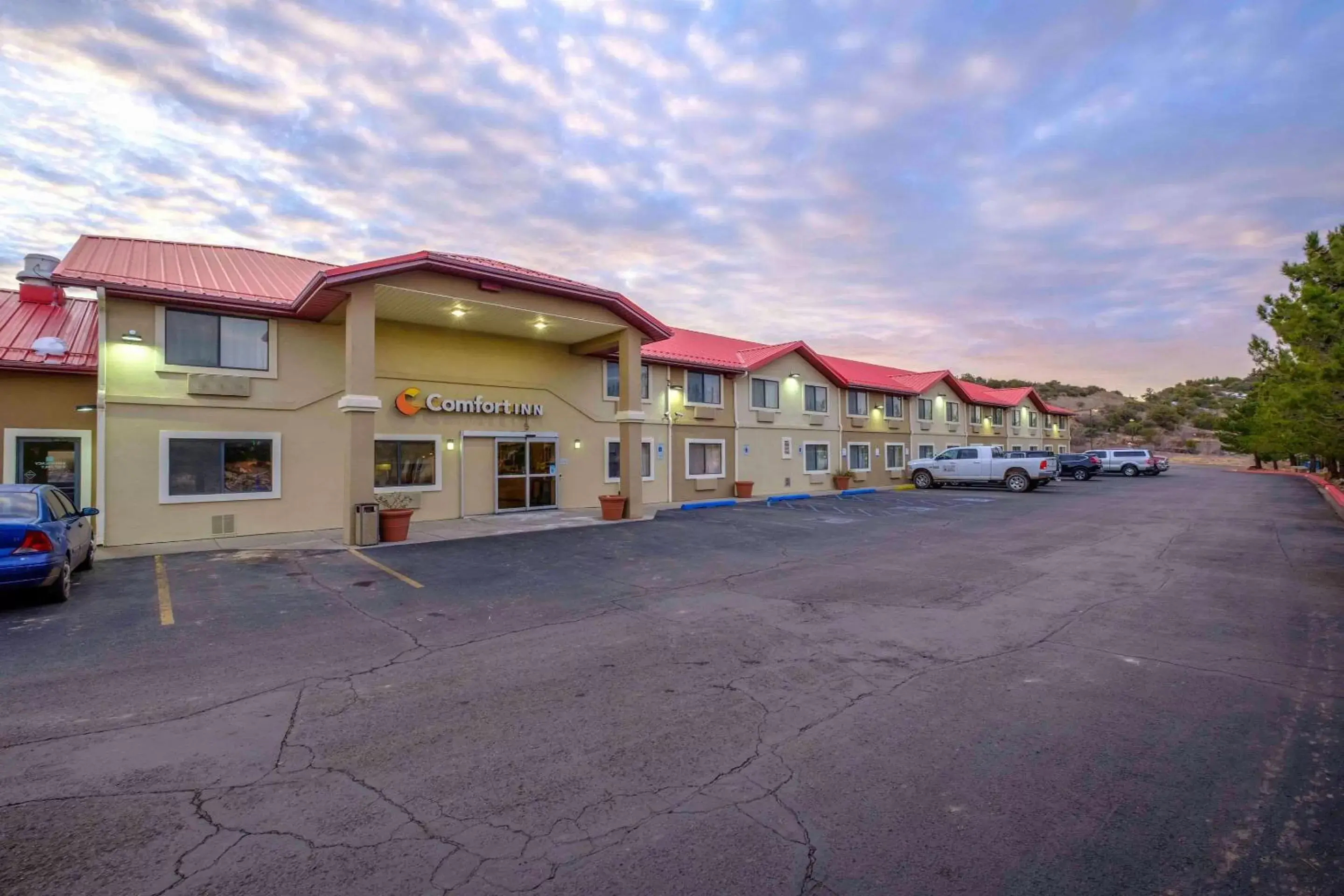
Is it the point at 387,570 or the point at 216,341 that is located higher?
the point at 216,341

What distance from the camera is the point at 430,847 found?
3064 mm

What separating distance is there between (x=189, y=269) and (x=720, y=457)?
1693cm

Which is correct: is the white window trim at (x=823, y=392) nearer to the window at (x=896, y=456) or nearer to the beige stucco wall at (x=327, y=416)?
the window at (x=896, y=456)

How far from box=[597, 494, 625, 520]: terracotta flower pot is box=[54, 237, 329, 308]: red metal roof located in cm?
892

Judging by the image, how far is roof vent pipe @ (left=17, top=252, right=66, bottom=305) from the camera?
15570 mm

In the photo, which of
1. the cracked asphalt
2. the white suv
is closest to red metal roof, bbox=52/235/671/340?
the cracked asphalt

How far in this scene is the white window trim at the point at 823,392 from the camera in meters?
27.6

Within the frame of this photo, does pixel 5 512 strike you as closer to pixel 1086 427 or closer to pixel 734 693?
pixel 734 693

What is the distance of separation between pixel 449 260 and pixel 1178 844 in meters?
14.4

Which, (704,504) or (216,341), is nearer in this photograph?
(216,341)

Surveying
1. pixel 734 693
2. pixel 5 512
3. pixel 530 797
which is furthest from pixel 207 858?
pixel 5 512

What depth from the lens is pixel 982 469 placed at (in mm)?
29297

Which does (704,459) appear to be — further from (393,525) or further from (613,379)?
(393,525)

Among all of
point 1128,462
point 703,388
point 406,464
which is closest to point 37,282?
point 406,464
